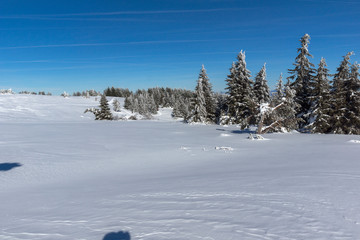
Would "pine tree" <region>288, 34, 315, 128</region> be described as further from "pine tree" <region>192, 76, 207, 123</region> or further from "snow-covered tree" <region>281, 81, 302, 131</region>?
"pine tree" <region>192, 76, 207, 123</region>

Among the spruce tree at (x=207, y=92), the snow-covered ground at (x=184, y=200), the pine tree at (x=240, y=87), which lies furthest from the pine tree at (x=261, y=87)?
the snow-covered ground at (x=184, y=200)

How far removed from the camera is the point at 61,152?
10.0m

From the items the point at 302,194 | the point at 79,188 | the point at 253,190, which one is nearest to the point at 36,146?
the point at 79,188

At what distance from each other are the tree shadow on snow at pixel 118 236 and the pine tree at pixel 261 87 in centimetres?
3164

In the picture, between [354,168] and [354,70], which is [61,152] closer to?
[354,168]

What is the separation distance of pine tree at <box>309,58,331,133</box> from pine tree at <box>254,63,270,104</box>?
10.3 m

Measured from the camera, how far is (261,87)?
106ft

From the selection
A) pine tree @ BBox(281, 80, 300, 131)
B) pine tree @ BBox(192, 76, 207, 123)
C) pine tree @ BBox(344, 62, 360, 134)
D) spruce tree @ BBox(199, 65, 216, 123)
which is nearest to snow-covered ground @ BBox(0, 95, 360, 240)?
pine tree @ BBox(281, 80, 300, 131)

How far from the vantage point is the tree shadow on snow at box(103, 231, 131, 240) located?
2.98 meters

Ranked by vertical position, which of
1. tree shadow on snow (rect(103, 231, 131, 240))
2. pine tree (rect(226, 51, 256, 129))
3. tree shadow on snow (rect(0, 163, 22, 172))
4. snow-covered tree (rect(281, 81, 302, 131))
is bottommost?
tree shadow on snow (rect(0, 163, 22, 172))

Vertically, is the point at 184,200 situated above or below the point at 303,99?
below

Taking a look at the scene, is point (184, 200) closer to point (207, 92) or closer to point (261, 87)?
point (261, 87)

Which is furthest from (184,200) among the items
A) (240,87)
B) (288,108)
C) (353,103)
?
(240,87)

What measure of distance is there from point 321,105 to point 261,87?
12.1m
